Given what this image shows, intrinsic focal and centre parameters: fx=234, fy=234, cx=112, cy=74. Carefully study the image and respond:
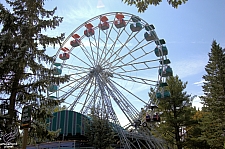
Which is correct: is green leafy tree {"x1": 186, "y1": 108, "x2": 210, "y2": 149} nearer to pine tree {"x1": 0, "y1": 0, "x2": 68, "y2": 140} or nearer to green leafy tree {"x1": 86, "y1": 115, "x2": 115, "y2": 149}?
green leafy tree {"x1": 86, "y1": 115, "x2": 115, "y2": 149}

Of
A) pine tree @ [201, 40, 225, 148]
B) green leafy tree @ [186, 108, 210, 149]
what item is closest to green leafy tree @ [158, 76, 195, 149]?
green leafy tree @ [186, 108, 210, 149]

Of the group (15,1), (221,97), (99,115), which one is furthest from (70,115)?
(221,97)

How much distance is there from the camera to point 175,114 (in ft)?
71.2

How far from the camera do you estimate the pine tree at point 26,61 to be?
7.89 m

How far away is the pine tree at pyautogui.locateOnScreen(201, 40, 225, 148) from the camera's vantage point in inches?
813

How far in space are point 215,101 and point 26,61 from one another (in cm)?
1911

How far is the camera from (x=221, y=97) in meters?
21.7

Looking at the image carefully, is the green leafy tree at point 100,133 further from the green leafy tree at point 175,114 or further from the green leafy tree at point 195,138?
the green leafy tree at point 195,138

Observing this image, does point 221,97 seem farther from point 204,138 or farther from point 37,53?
point 37,53

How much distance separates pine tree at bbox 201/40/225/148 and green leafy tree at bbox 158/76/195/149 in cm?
170

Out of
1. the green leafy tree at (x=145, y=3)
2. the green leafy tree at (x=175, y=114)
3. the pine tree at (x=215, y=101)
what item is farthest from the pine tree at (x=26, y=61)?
the pine tree at (x=215, y=101)

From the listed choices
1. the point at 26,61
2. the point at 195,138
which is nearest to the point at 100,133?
the point at 26,61

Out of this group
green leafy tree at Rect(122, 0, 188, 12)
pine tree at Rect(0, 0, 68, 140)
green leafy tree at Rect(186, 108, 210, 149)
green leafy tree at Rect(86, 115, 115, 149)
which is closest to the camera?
green leafy tree at Rect(122, 0, 188, 12)

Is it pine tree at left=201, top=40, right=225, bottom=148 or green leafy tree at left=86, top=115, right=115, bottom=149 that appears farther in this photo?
pine tree at left=201, top=40, right=225, bottom=148
